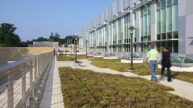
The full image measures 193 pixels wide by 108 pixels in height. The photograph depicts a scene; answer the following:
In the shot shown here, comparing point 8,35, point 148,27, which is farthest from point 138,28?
point 8,35

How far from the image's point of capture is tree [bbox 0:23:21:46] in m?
145

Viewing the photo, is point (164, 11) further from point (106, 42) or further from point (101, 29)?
point (101, 29)

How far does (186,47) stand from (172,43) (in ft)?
13.5

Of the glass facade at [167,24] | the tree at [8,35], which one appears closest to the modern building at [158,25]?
the glass facade at [167,24]

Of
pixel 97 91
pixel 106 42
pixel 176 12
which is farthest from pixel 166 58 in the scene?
pixel 106 42

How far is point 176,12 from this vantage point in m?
34.8

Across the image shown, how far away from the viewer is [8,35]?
148 meters

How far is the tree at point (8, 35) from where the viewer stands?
145 meters

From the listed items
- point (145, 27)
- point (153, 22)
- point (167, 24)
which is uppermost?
point (153, 22)

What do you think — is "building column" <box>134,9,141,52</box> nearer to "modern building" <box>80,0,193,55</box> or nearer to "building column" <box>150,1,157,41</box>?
"modern building" <box>80,0,193,55</box>

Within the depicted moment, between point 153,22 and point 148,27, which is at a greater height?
point 153,22

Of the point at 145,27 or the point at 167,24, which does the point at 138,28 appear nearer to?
the point at 145,27

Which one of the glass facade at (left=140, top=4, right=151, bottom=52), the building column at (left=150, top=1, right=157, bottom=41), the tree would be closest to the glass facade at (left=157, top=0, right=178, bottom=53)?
the building column at (left=150, top=1, right=157, bottom=41)

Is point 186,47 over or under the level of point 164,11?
under
